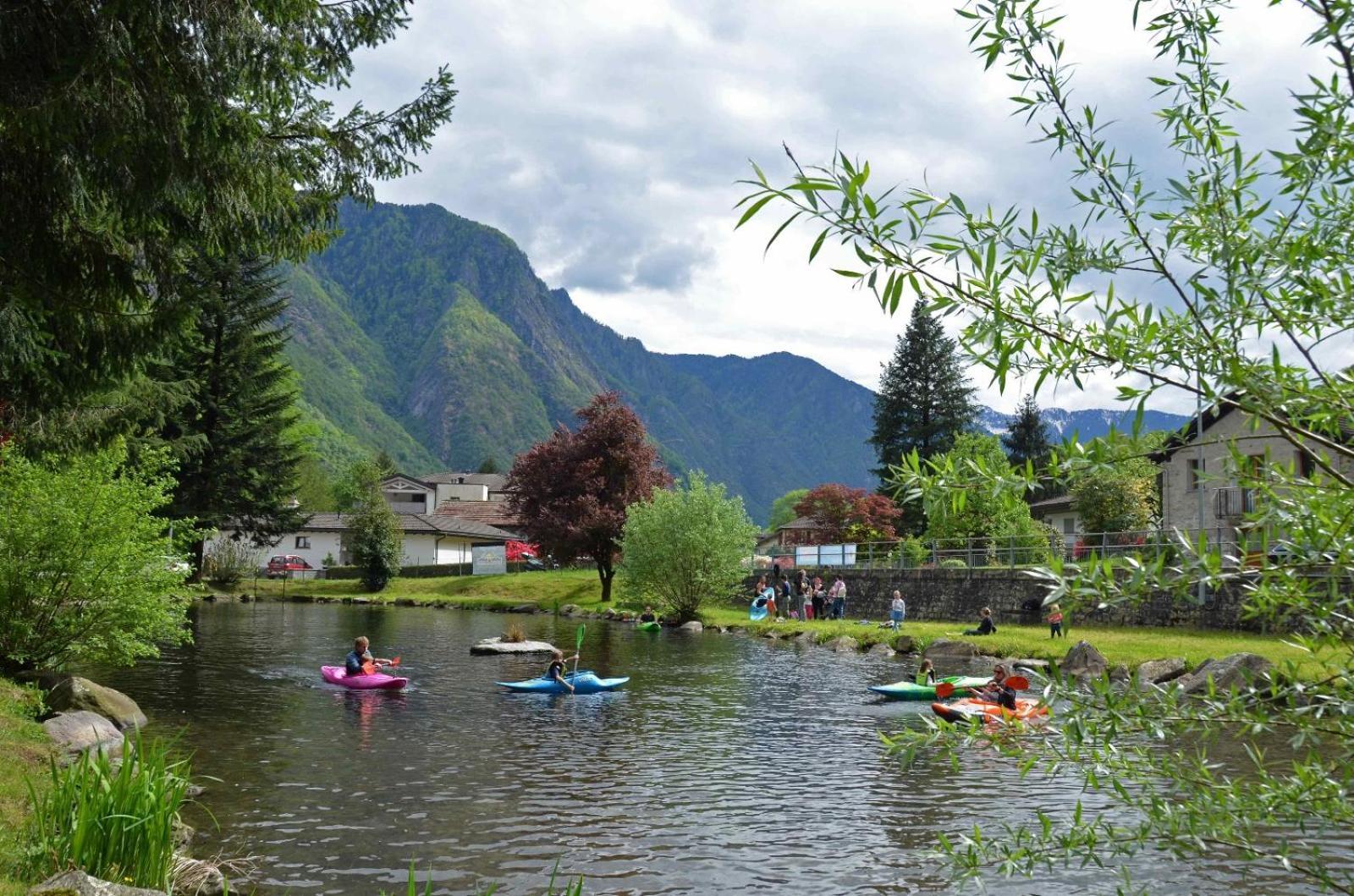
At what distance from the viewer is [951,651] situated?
100 ft

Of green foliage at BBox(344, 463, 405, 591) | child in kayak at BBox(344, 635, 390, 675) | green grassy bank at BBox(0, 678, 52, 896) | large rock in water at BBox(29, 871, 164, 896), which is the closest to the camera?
large rock in water at BBox(29, 871, 164, 896)

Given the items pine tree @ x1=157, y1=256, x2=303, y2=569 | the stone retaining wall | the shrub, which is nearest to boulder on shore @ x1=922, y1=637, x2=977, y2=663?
the stone retaining wall

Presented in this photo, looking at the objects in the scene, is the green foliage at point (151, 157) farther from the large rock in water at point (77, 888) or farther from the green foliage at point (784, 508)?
the green foliage at point (784, 508)

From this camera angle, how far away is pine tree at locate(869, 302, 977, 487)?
2965 inches

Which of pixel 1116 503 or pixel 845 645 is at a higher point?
pixel 1116 503

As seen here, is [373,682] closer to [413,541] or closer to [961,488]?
[961,488]

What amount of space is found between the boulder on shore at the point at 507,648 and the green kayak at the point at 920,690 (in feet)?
39.6

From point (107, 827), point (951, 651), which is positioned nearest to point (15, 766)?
point (107, 827)

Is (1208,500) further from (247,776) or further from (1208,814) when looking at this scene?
(1208,814)

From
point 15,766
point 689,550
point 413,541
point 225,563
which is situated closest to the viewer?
point 15,766

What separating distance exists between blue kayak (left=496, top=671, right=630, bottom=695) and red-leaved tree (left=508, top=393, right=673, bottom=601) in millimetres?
34438

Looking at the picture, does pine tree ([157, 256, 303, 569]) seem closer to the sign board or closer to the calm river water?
the sign board

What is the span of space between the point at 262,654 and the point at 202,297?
780 inches

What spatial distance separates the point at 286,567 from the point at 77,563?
6181cm
